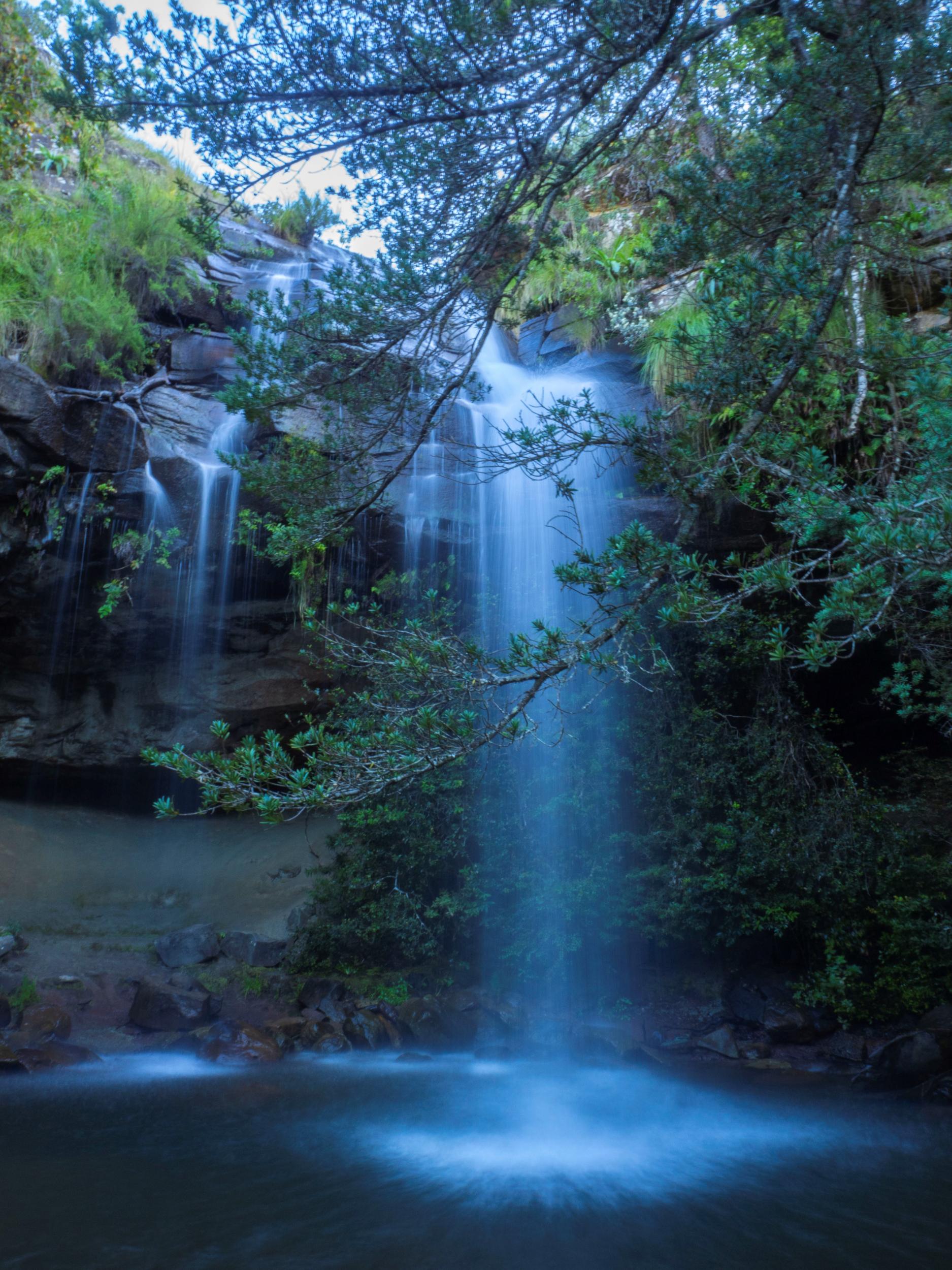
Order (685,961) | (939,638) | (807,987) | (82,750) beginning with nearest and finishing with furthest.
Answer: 1. (939,638)
2. (807,987)
3. (685,961)
4. (82,750)

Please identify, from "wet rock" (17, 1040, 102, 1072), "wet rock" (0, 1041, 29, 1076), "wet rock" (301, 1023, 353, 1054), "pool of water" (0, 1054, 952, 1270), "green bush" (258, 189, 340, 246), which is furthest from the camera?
"green bush" (258, 189, 340, 246)

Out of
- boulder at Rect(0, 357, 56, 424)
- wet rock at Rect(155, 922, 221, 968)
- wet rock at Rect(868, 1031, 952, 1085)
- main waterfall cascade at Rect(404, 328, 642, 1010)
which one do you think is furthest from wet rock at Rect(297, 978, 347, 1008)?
boulder at Rect(0, 357, 56, 424)

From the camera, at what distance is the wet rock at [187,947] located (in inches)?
352

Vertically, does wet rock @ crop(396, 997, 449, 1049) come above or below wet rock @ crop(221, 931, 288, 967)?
below

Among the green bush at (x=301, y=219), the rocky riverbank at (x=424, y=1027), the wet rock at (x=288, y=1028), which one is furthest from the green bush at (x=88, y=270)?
the wet rock at (x=288, y=1028)

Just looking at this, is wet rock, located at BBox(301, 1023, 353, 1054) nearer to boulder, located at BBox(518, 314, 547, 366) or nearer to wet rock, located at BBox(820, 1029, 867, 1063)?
wet rock, located at BBox(820, 1029, 867, 1063)

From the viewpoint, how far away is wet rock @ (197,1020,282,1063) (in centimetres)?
670

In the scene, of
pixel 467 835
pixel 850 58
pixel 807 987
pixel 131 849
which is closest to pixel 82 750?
pixel 131 849

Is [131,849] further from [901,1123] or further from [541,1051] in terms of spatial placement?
[901,1123]

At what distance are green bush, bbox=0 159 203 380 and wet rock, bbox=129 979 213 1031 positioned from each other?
737 centimetres

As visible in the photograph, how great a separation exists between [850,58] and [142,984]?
A: 9134mm

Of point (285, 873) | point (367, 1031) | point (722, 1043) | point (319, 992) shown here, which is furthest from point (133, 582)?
point (722, 1043)

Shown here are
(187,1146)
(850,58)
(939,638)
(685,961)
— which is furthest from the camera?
(685,961)

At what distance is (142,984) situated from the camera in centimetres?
762
